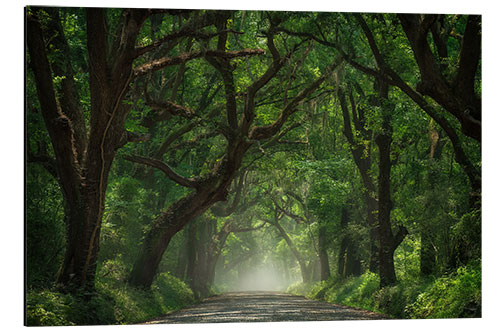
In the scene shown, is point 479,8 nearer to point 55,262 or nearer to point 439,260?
point 439,260

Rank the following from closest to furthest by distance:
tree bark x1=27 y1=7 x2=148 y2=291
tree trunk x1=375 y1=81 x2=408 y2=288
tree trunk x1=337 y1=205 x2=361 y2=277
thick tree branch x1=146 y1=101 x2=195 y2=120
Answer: tree bark x1=27 y1=7 x2=148 y2=291
thick tree branch x1=146 y1=101 x2=195 y2=120
tree trunk x1=375 y1=81 x2=408 y2=288
tree trunk x1=337 y1=205 x2=361 y2=277

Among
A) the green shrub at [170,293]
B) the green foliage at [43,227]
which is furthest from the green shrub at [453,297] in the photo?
the green shrub at [170,293]

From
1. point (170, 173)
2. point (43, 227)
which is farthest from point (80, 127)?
point (170, 173)

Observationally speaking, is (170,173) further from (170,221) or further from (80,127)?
(80,127)

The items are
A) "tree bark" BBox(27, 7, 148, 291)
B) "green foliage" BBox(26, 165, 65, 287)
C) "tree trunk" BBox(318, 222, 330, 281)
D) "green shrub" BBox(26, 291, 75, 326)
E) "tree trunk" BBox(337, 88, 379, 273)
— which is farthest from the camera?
"tree trunk" BBox(318, 222, 330, 281)

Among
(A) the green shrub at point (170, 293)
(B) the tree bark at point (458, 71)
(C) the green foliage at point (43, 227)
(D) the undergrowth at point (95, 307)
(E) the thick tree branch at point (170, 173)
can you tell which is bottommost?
(A) the green shrub at point (170, 293)

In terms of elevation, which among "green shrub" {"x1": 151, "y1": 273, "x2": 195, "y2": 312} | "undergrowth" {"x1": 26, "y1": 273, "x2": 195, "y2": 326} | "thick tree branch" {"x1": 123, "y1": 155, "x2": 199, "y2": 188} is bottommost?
"green shrub" {"x1": 151, "y1": 273, "x2": 195, "y2": 312}

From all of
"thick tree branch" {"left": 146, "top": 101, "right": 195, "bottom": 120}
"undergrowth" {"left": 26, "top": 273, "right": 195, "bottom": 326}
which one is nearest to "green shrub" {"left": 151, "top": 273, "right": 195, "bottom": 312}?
"undergrowth" {"left": 26, "top": 273, "right": 195, "bottom": 326}

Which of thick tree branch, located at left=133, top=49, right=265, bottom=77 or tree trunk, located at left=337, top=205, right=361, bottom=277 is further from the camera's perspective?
tree trunk, located at left=337, top=205, right=361, bottom=277

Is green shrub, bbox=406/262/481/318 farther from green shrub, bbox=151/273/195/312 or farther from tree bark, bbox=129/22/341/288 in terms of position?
green shrub, bbox=151/273/195/312

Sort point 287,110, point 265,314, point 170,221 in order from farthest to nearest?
point 170,221 → point 287,110 → point 265,314

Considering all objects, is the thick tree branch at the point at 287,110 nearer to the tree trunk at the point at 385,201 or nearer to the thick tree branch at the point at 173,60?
the tree trunk at the point at 385,201

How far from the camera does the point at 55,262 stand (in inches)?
461
